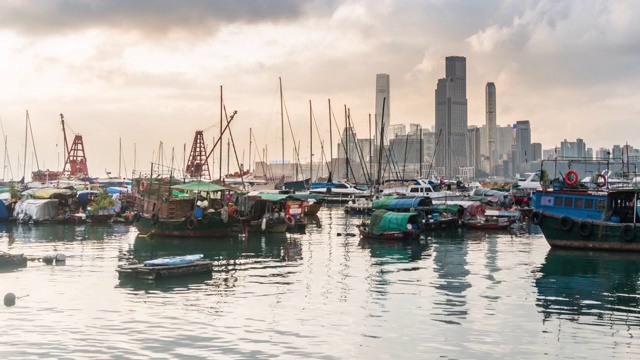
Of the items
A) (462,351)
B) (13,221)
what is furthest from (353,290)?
(13,221)

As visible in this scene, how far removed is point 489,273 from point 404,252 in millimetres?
10271

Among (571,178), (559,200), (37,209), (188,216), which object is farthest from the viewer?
(37,209)

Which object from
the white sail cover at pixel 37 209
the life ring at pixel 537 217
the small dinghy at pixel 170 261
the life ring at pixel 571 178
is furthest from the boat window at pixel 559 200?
the white sail cover at pixel 37 209

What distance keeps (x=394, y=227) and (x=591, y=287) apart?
71.7 feet

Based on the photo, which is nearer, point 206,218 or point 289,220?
point 206,218

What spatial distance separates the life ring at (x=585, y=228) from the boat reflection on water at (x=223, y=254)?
18.7m

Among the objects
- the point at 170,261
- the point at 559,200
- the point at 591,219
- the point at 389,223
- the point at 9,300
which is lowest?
the point at 9,300

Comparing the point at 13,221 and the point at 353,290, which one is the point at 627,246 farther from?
the point at 13,221

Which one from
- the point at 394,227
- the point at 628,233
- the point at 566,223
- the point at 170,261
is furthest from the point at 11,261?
the point at 628,233

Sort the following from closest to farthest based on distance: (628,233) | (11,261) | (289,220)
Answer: (11,261), (628,233), (289,220)

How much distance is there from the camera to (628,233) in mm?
43625

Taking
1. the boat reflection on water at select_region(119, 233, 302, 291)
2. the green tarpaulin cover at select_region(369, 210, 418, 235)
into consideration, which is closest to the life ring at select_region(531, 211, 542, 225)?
the green tarpaulin cover at select_region(369, 210, 418, 235)

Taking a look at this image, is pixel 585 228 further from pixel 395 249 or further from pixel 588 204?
pixel 395 249

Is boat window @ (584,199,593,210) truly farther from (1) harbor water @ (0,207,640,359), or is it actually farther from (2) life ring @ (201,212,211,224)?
(2) life ring @ (201,212,211,224)
